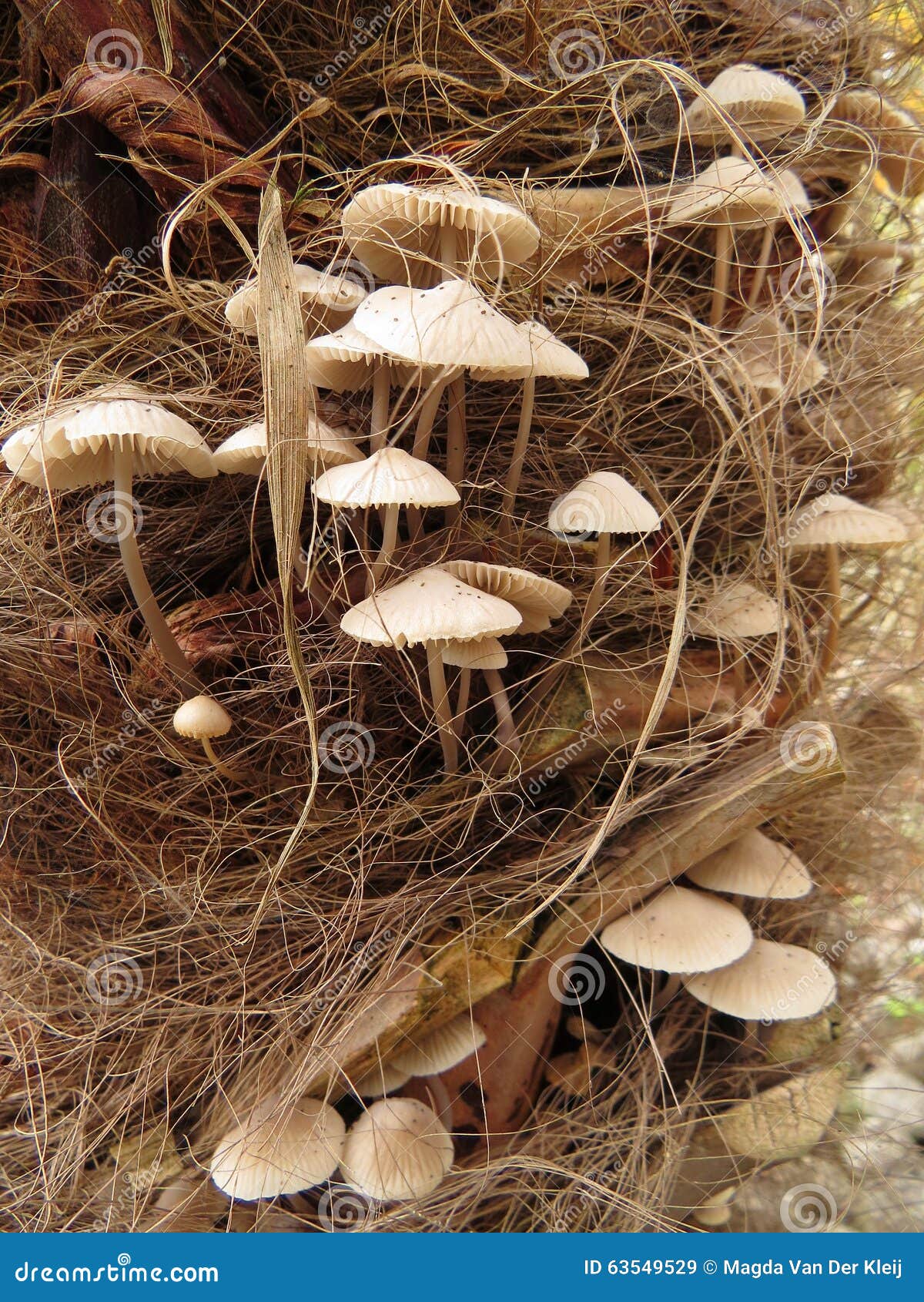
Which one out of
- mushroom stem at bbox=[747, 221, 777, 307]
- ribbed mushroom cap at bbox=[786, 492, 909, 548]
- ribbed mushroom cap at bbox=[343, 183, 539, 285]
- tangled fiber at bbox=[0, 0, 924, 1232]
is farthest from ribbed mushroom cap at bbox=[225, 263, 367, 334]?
ribbed mushroom cap at bbox=[786, 492, 909, 548]

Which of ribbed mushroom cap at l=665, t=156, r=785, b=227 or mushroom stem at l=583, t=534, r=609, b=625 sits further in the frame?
ribbed mushroom cap at l=665, t=156, r=785, b=227

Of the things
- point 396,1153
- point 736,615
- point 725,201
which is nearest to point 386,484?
point 736,615

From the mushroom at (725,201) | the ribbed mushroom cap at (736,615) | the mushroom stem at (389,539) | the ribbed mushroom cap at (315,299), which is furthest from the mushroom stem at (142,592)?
the mushroom at (725,201)

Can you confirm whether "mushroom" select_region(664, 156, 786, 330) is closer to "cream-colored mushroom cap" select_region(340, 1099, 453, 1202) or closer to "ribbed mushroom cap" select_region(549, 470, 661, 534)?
"ribbed mushroom cap" select_region(549, 470, 661, 534)

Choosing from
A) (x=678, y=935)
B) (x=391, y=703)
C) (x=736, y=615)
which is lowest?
(x=678, y=935)

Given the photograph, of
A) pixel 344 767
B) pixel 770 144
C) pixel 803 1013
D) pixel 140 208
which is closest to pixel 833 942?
pixel 803 1013

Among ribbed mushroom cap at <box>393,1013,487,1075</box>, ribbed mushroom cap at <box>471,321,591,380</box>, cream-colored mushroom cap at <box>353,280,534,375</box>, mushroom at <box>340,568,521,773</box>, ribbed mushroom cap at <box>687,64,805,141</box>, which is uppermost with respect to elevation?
ribbed mushroom cap at <box>687,64,805,141</box>

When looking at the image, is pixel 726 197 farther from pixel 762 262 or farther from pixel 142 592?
pixel 142 592
